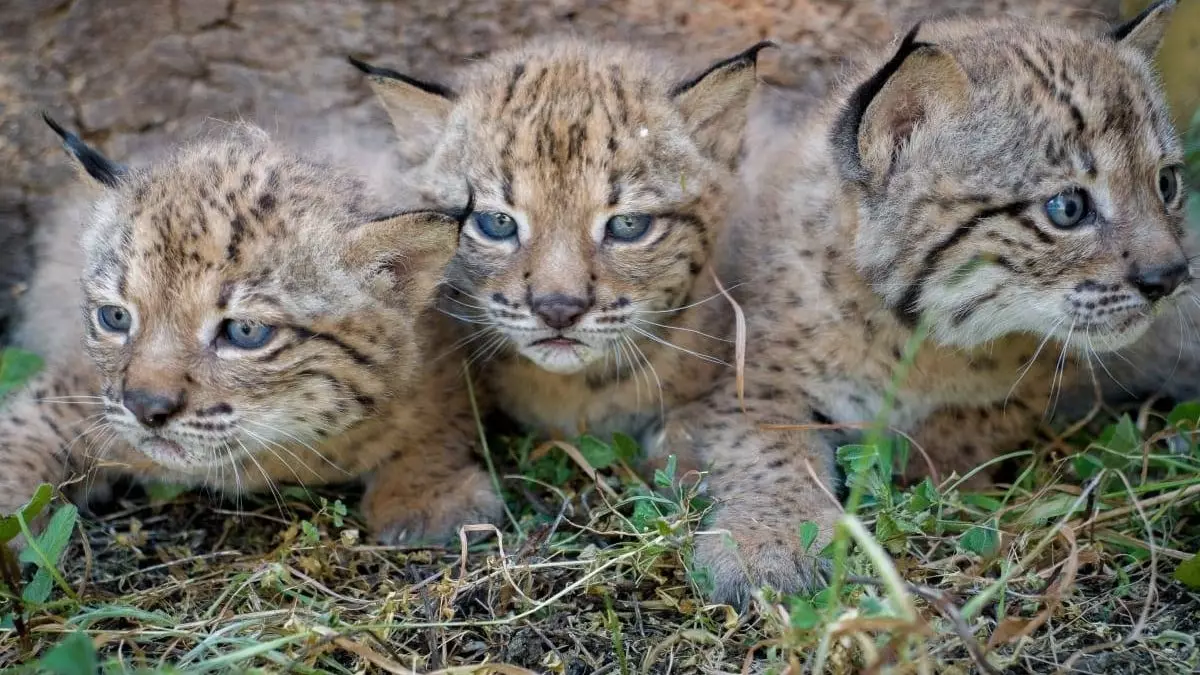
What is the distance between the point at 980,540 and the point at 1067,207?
107 cm

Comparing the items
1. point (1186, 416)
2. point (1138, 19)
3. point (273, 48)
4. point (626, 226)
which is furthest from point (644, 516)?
point (273, 48)

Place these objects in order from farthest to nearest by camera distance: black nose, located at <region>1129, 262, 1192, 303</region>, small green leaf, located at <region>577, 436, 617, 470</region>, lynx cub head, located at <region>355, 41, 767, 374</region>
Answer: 1. small green leaf, located at <region>577, 436, 617, 470</region>
2. lynx cub head, located at <region>355, 41, 767, 374</region>
3. black nose, located at <region>1129, 262, 1192, 303</region>

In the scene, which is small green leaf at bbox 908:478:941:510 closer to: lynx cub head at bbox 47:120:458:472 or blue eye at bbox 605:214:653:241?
blue eye at bbox 605:214:653:241

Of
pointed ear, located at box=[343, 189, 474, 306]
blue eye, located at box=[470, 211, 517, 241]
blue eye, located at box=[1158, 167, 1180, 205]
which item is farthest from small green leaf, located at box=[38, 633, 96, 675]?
blue eye, located at box=[1158, 167, 1180, 205]

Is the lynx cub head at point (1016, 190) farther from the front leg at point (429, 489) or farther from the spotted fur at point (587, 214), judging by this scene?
the front leg at point (429, 489)

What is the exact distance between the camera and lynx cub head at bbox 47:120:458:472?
3.55 metres

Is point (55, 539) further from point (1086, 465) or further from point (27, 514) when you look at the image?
point (1086, 465)

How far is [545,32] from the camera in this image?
208 inches

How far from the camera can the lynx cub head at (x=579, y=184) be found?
3920mm

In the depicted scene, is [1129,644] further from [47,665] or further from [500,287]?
[47,665]

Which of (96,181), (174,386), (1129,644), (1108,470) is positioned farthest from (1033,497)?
(96,181)

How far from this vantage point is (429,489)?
14.1ft

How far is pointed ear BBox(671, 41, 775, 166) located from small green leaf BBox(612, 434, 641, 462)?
1103mm

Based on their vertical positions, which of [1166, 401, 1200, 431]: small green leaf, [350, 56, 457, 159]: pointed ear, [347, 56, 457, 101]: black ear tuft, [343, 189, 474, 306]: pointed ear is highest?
[347, 56, 457, 101]: black ear tuft
